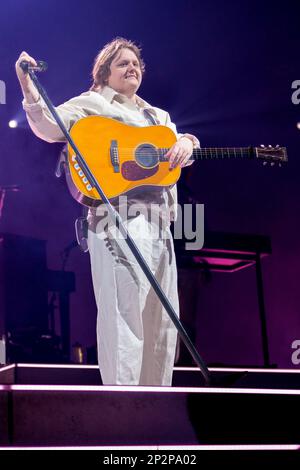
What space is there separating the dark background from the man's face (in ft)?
5.17

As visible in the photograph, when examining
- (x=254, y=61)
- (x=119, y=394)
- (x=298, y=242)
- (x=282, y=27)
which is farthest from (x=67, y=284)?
(x=119, y=394)

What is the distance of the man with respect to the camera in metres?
1.91

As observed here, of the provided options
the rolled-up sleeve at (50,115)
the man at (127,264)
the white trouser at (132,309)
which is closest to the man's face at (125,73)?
the man at (127,264)

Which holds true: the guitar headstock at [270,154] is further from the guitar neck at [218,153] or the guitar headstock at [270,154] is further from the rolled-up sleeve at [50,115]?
the rolled-up sleeve at [50,115]

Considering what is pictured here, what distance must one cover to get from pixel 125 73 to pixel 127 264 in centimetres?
77

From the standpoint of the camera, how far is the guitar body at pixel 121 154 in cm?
213

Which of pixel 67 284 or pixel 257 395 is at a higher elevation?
pixel 67 284

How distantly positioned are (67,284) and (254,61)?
6.57 ft

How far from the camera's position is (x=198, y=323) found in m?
4.45

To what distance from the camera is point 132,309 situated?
1.94m

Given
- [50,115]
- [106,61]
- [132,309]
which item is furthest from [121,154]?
[132,309]

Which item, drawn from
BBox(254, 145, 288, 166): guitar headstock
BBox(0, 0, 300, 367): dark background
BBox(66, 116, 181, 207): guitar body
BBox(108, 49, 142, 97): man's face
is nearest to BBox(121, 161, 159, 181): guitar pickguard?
BBox(66, 116, 181, 207): guitar body

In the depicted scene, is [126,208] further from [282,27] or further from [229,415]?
[282,27]

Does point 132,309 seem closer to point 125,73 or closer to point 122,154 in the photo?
point 122,154
